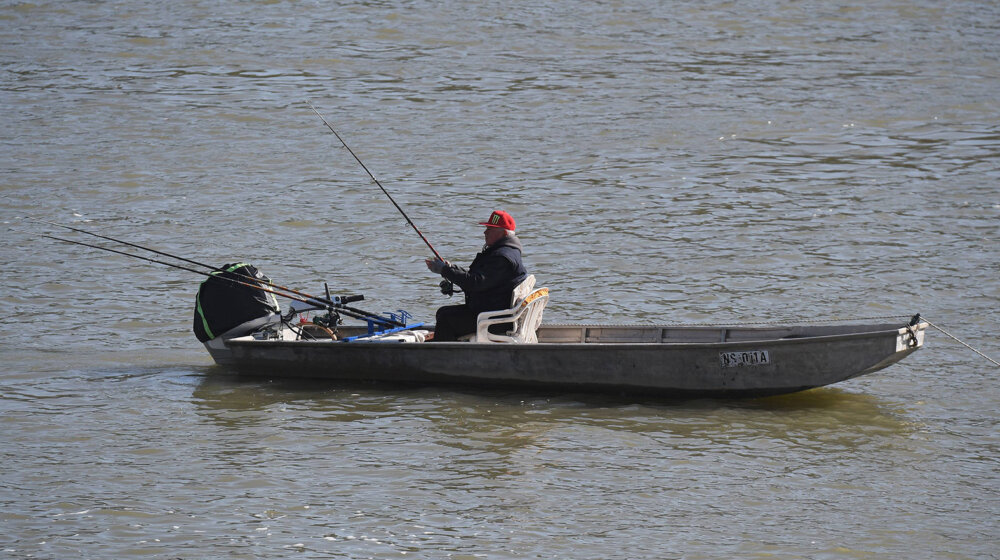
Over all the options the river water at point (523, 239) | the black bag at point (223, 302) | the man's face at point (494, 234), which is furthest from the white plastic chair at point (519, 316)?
the black bag at point (223, 302)

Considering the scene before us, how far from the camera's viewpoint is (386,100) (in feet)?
65.6

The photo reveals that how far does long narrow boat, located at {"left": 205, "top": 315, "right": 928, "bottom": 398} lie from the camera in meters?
8.66

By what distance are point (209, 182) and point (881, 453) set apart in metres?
10.3

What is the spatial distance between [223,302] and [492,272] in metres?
2.13

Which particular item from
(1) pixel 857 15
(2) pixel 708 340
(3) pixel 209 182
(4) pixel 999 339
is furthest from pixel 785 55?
(2) pixel 708 340

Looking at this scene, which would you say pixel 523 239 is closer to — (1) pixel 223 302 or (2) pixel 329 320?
(2) pixel 329 320

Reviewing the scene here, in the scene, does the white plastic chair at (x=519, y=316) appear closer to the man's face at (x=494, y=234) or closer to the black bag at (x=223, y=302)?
the man's face at (x=494, y=234)

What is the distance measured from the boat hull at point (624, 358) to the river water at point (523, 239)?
0.60 ft

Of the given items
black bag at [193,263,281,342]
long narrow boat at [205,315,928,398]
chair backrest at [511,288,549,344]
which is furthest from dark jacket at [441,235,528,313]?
black bag at [193,263,281,342]

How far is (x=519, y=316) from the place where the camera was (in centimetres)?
920

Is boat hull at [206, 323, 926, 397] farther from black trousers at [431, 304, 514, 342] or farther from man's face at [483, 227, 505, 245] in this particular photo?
man's face at [483, 227, 505, 245]

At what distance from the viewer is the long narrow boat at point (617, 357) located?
28.4ft

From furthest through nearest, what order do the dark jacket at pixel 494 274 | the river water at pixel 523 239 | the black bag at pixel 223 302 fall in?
the black bag at pixel 223 302
the dark jacket at pixel 494 274
the river water at pixel 523 239

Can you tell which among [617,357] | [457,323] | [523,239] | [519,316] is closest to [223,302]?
[457,323]
